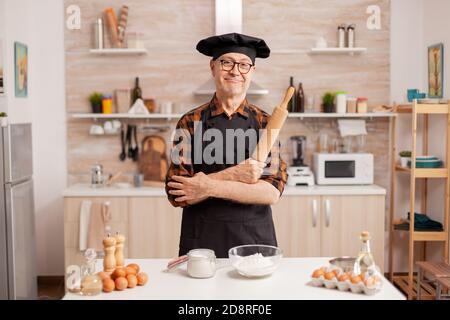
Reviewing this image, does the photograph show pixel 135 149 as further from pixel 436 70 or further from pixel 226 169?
pixel 226 169

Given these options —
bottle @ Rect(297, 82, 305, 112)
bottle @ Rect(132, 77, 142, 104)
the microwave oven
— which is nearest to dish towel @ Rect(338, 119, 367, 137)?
the microwave oven

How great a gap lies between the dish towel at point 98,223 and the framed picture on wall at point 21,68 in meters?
1.08

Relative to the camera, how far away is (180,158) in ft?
7.32

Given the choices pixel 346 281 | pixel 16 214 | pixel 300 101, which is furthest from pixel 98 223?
pixel 346 281

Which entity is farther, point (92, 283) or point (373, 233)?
point (373, 233)

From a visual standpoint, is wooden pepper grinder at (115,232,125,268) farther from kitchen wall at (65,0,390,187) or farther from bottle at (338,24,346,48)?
Answer: bottle at (338,24,346,48)

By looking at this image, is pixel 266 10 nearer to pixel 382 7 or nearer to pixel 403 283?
pixel 382 7

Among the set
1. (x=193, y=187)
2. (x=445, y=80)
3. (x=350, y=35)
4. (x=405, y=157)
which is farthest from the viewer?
(x=350, y=35)

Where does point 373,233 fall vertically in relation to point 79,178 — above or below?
below

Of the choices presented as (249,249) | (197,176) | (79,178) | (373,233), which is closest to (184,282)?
(249,249)

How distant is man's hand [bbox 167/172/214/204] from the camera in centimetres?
217

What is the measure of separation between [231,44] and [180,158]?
0.49 metres
